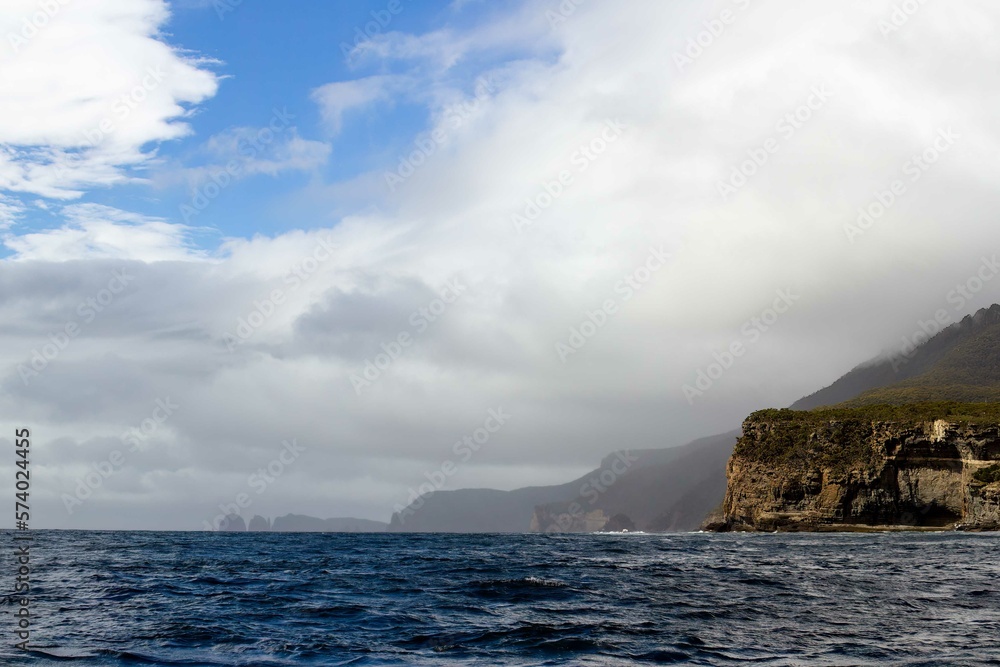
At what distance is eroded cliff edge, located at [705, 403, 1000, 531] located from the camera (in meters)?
125

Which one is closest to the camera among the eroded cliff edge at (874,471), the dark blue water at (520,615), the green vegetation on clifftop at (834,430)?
the dark blue water at (520,615)

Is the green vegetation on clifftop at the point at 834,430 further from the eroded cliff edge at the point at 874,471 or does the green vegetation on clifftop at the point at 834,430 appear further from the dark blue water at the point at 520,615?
the dark blue water at the point at 520,615

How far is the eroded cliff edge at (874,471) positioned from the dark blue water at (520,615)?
303 feet

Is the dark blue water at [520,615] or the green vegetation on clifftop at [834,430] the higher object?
the green vegetation on clifftop at [834,430]

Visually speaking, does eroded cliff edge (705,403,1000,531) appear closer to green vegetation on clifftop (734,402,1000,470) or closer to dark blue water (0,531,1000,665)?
green vegetation on clifftop (734,402,1000,470)

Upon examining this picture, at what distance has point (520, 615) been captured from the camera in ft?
88.0

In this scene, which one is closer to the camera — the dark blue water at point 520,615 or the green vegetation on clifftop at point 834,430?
the dark blue water at point 520,615

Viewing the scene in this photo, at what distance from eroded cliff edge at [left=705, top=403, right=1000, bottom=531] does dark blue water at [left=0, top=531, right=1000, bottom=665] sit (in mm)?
92499

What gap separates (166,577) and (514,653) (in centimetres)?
2870

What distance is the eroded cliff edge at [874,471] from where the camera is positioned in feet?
411

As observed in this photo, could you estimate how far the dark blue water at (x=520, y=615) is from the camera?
2034cm

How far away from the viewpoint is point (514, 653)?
20656mm

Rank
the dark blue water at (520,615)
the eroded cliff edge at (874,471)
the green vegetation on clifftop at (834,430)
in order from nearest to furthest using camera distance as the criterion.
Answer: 1. the dark blue water at (520,615)
2. the eroded cliff edge at (874,471)
3. the green vegetation on clifftop at (834,430)

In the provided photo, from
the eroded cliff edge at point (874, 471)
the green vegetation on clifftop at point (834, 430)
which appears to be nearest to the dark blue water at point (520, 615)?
the eroded cliff edge at point (874, 471)
